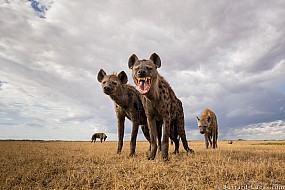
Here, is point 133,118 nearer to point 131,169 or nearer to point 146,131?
point 146,131

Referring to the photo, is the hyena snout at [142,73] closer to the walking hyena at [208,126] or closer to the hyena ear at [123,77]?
the hyena ear at [123,77]

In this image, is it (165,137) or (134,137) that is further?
(134,137)

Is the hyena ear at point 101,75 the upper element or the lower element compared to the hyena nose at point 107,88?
upper

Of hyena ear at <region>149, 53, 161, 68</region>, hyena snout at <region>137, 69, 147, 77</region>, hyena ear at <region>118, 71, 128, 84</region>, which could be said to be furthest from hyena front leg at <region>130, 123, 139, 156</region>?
hyena snout at <region>137, 69, 147, 77</region>

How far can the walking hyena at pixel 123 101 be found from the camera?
27.2 ft

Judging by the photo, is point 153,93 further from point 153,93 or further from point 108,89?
point 108,89

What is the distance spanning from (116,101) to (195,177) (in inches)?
191

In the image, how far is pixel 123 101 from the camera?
8.52 m

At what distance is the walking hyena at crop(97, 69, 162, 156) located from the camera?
27.2ft

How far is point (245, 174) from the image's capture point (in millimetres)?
4656

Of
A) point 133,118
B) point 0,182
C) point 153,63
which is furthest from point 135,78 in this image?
point 0,182

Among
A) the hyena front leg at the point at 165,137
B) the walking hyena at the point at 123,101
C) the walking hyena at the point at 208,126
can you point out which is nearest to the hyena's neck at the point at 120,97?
the walking hyena at the point at 123,101

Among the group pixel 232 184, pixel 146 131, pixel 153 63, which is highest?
pixel 153 63

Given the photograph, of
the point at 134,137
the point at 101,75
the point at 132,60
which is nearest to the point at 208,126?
the point at 134,137
